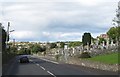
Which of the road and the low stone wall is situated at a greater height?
the low stone wall

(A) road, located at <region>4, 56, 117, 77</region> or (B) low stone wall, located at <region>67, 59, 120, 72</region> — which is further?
(B) low stone wall, located at <region>67, 59, 120, 72</region>

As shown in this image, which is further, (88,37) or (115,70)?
(88,37)

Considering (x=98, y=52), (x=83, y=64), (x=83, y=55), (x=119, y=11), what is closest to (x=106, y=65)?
(x=83, y=64)

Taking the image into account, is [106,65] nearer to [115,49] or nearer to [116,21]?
[116,21]

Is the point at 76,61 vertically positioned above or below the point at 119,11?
below

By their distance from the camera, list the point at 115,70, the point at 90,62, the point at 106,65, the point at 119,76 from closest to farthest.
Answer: the point at 119,76 < the point at 115,70 < the point at 106,65 < the point at 90,62

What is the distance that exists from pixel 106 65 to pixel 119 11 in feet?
85.6

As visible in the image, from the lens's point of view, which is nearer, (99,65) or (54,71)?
(54,71)

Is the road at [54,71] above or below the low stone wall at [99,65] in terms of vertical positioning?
below

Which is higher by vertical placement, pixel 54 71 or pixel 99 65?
pixel 99 65

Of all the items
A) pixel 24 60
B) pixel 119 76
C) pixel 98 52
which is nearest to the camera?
pixel 119 76

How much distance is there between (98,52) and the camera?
72.6 meters

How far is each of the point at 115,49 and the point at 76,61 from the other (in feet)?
68.4

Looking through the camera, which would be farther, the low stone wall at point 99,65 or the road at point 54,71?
the low stone wall at point 99,65
